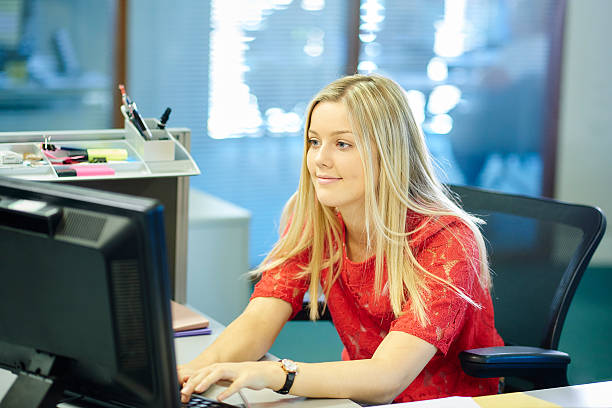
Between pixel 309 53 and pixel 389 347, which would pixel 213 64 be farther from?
pixel 389 347

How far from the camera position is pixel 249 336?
150cm

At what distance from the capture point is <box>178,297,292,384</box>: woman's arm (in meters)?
1.43

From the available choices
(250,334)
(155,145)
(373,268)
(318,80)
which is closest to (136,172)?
(155,145)

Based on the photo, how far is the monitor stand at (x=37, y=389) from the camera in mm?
1020

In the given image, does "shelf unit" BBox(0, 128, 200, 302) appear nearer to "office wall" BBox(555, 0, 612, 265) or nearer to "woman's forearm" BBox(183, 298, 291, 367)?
"woman's forearm" BBox(183, 298, 291, 367)

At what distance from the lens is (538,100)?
4.66 metres

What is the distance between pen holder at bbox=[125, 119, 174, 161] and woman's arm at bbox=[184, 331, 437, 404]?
24.4 inches

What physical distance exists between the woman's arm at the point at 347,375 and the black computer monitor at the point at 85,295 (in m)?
0.24

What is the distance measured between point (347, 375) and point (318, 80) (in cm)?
310

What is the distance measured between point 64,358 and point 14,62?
2.95 metres

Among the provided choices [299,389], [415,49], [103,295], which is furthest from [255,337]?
[415,49]

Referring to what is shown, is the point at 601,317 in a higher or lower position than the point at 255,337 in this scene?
lower

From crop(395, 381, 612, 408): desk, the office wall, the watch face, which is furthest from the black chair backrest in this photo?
the office wall

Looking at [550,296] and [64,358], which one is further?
[550,296]
